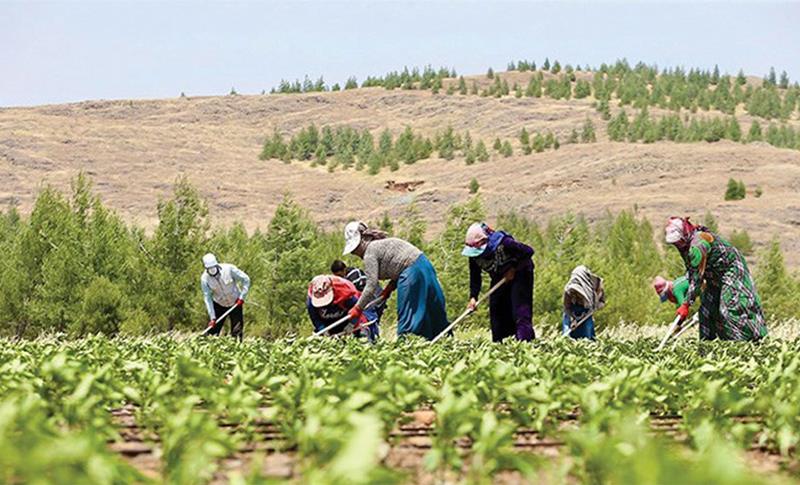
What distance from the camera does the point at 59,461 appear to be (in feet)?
6.14

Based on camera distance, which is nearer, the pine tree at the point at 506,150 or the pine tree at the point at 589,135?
the pine tree at the point at 506,150

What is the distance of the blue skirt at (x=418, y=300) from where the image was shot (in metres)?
9.98

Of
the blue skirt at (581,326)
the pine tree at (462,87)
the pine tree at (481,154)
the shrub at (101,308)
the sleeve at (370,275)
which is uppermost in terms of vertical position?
the pine tree at (462,87)

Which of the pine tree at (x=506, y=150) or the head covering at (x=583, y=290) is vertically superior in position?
the head covering at (x=583, y=290)

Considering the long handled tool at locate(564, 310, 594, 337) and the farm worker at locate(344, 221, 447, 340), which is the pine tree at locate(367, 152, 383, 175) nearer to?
the long handled tool at locate(564, 310, 594, 337)


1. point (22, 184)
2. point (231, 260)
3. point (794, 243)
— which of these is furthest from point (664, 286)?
point (22, 184)

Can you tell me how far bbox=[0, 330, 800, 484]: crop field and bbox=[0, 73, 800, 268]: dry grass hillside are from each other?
162 feet

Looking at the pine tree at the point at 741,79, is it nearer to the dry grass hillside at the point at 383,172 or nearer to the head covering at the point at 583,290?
the dry grass hillside at the point at 383,172

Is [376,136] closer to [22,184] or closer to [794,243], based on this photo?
[22,184]

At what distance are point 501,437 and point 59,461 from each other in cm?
130

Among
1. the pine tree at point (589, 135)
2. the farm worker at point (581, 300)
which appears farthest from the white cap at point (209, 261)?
the pine tree at point (589, 135)

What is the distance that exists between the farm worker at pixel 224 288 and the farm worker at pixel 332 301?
2.04 m

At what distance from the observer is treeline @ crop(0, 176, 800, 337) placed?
64.7 ft

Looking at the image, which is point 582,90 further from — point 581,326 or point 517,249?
point 517,249
